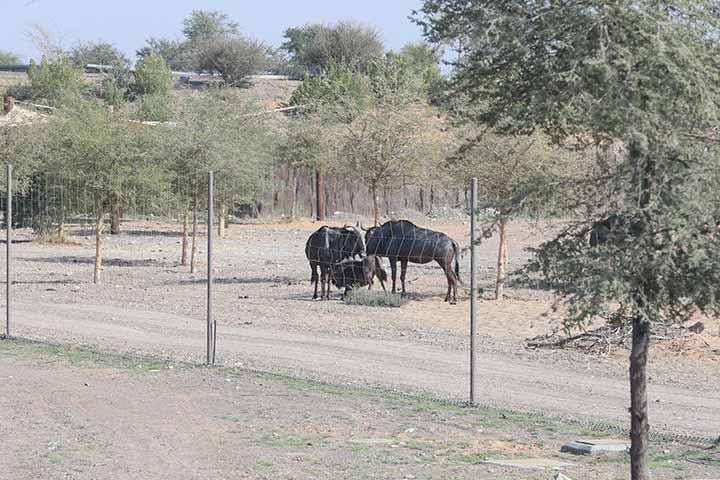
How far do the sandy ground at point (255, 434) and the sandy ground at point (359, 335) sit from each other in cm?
149

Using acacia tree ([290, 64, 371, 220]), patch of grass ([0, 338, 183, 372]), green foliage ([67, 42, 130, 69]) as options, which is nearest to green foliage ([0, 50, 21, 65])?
green foliage ([67, 42, 130, 69])

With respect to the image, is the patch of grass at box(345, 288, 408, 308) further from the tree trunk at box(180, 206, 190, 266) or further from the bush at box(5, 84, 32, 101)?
the bush at box(5, 84, 32, 101)

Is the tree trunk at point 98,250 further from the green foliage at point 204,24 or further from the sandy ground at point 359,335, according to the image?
the green foliage at point 204,24

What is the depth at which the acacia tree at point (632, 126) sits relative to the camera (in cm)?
737

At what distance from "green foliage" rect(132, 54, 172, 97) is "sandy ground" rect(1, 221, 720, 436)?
153ft

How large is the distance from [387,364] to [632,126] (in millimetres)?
10272

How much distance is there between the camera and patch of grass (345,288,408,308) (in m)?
24.8

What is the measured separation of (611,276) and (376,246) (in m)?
18.9

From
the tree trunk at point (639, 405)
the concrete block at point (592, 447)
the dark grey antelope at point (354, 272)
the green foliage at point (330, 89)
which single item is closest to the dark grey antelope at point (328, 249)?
the dark grey antelope at point (354, 272)

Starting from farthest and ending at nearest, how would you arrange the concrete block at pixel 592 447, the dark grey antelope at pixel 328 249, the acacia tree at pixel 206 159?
the acacia tree at pixel 206 159, the dark grey antelope at pixel 328 249, the concrete block at pixel 592 447

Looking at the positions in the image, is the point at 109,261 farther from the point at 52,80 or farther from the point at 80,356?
the point at 52,80

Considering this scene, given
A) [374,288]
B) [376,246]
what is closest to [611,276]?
[376,246]

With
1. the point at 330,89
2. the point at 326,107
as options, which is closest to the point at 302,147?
the point at 326,107

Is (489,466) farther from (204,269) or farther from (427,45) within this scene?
(204,269)
